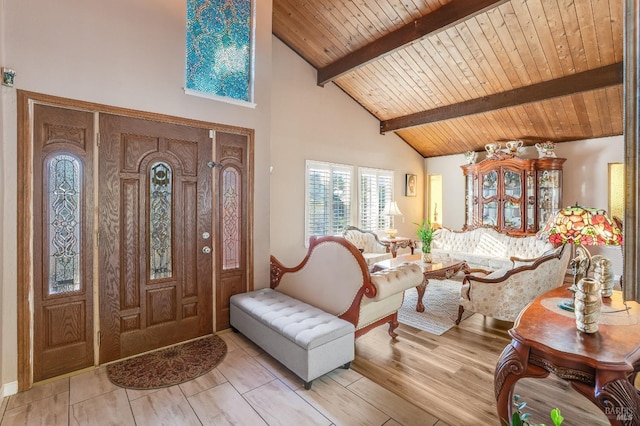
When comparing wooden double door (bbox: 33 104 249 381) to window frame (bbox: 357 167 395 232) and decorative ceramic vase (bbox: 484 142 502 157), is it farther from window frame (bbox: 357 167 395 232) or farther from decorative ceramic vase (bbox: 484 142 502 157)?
decorative ceramic vase (bbox: 484 142 502 157)

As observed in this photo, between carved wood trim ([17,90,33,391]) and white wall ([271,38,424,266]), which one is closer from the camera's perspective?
carved wood trim ([17,90,33,391])

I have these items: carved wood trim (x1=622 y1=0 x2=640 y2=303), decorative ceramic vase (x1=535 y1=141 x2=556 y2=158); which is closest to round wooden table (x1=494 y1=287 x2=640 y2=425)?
carved wood trim (x1=622 y1=0 x2=640 y2=303)

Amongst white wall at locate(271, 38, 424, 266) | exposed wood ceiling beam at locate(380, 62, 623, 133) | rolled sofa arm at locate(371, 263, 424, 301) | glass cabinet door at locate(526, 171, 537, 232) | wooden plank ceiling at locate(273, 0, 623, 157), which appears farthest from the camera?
glass cabinet door at locate(526, 171, 537, 232)

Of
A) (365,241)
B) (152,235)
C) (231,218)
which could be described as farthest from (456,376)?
(365,241)

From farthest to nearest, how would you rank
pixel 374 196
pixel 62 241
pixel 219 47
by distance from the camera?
pixel 374 196
pixel 219 47
pixel 62 241

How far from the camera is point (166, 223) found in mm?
3102

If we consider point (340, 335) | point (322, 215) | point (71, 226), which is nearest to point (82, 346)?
point (71, 226)

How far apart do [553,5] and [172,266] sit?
5.27 m

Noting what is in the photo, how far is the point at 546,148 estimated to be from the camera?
5.98m

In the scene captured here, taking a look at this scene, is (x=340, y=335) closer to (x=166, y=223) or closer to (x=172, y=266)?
(x=172, y=266)

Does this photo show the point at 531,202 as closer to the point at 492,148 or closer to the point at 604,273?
the point at 492,148

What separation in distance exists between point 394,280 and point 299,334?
1.02 meters

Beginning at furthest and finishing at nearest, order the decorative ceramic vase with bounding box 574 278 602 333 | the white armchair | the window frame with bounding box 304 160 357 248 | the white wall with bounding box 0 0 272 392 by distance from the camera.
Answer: the window frame with bounding box 304 160 357 248 < the white armchair < the white wall with bounding box 0 0 272 392 < the decorative ceramic vase with bounding box 574 278 602 333

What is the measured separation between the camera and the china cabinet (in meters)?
6.03
